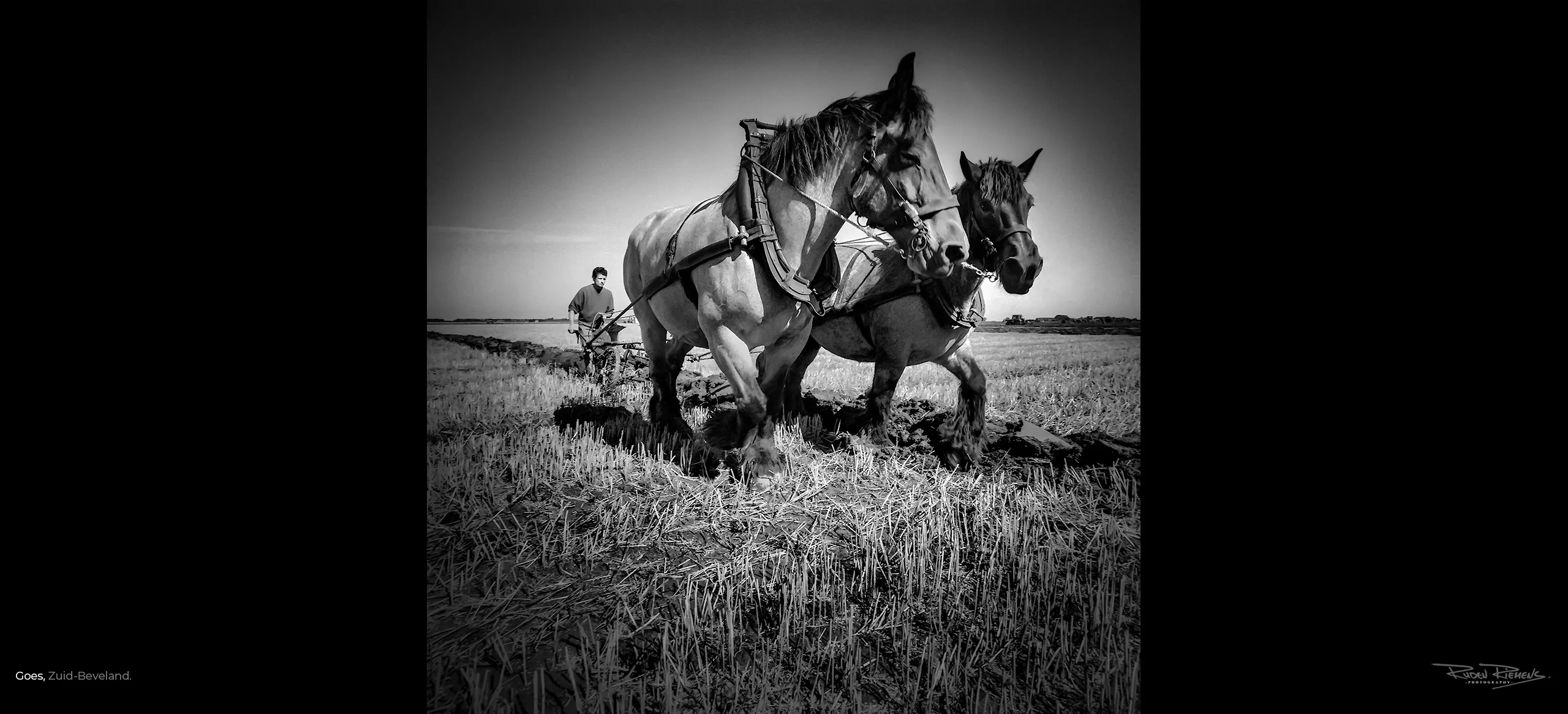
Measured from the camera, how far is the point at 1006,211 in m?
1.93

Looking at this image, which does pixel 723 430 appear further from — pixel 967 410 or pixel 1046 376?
pixel 1046 376

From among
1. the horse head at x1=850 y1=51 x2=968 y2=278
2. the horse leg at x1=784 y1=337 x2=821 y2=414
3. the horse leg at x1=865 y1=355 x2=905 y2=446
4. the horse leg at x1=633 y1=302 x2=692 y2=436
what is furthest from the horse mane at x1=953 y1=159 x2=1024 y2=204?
the horse leg at x1=633 y1=302 x2=692 y2=436

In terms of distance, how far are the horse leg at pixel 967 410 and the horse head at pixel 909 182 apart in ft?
1.52

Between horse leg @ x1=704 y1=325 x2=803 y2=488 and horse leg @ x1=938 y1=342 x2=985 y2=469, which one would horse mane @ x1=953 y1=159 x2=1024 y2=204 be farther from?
horse leg @ x1=704 y1=325 x2=803 y2=488

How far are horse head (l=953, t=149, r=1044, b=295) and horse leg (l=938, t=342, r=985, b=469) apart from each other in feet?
1.06

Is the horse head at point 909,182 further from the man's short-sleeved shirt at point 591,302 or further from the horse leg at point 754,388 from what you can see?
the man's short-sleeved shirt at point 591,302

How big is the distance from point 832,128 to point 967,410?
114 cm

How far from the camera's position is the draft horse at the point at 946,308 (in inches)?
76.2

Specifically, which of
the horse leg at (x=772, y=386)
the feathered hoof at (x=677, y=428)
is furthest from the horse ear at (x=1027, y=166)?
the feathered hoof at (x=677, y=428)

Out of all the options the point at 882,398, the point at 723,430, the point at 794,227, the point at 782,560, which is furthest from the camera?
the point at 882,398

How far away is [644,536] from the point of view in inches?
71.5

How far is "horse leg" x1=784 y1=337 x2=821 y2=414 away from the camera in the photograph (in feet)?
7.24

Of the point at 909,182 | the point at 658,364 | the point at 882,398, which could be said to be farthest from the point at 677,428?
the point at 909,182
